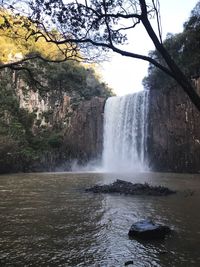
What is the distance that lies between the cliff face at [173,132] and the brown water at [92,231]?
14.6 metres

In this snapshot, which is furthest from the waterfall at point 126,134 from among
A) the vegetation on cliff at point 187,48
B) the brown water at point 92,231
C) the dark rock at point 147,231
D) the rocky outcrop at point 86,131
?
the dark rock at point 147,231

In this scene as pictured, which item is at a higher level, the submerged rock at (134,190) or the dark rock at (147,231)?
the submerged rock at (134,190)

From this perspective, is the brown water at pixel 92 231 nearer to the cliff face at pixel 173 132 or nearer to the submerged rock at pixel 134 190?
the submerged rock at pixel 134 190

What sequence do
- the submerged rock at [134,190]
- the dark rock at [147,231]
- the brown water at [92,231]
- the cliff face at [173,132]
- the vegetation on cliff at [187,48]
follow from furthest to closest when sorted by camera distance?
the vegetation on cliff at [187,48], the cliff face at [173,132], the submerged rock at [134,190], the dark rock at [147,231], the brown water at [92,231]

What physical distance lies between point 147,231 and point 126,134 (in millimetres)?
26557

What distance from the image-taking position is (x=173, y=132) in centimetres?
3006

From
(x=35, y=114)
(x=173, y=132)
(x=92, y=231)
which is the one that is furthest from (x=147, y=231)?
(x=35, y=114)

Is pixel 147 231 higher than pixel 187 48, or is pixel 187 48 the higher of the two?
pixel 187 48

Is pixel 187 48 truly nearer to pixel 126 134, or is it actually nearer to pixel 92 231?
pixel 126 134

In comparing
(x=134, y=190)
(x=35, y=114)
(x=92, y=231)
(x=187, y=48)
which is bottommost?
(x=92, y=231)

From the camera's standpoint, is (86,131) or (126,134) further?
(86,131)

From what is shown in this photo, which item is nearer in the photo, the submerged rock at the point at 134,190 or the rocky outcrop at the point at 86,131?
the submerged rock at the point at 134,190

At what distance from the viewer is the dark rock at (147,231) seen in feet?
26.0

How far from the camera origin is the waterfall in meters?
33.1
